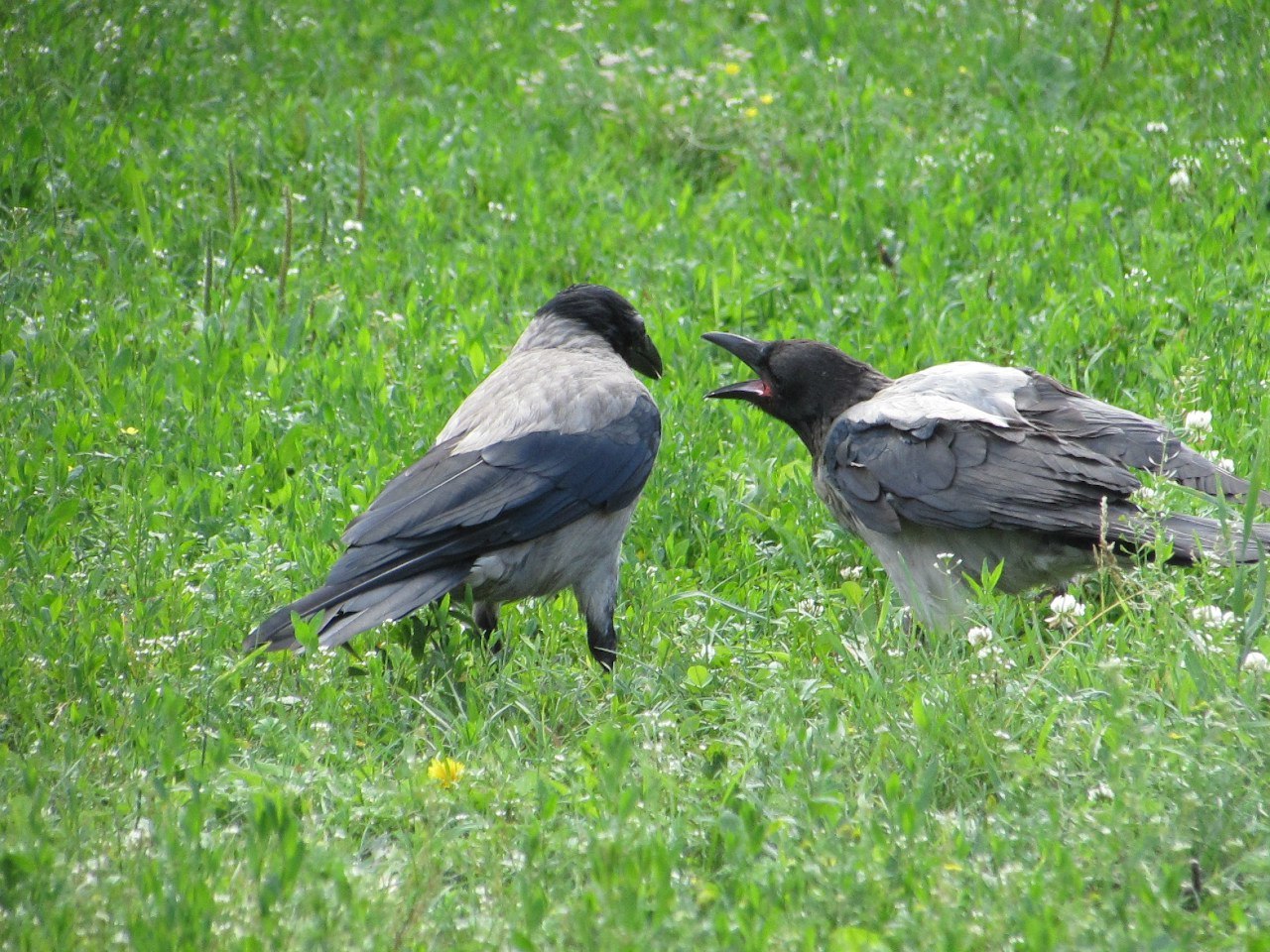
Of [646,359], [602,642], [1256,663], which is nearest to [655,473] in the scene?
[646,359]

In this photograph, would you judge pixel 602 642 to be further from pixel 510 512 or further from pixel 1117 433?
pixel 1117 433

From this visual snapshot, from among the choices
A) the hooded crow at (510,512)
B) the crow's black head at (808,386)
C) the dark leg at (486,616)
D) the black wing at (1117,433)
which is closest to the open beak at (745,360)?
the crow's black head at (808,386)

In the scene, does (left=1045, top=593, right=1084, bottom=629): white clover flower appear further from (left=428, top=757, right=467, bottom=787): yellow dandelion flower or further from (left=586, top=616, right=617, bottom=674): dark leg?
(left=428, top=757, right=467, bottom=787): yellow dandelion flower

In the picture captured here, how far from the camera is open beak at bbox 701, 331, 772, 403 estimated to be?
5840 mm

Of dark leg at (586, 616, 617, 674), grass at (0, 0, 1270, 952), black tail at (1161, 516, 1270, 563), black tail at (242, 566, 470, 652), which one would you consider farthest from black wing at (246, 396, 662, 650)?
black tail at (1161, 516, 1270, 563)

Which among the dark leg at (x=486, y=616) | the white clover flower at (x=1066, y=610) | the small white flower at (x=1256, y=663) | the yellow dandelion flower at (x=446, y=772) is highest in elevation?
the small white flower at (x=1256, y=663)

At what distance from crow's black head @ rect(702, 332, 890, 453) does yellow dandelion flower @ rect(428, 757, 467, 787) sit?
242 cm

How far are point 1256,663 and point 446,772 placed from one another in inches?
81.2

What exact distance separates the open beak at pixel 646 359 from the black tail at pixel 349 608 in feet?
6.21

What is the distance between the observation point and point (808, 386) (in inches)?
225

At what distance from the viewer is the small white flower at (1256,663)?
11.4ft

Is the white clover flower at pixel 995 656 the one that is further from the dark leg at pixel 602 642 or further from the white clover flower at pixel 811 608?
the dark leg at pixel 602 642

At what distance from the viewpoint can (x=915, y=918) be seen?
285cm

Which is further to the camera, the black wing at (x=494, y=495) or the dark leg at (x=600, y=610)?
the dark leg at (x=600, y=610)
